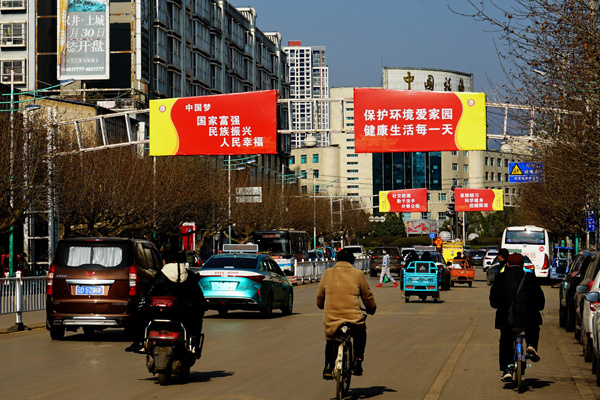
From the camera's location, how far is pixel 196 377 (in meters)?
12.5

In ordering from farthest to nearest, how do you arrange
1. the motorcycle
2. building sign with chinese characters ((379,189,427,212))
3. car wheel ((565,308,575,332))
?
building sign with chinese characters ((379,189,427,212)) < car wheel ((565,308,575,332)) < the motorcycle

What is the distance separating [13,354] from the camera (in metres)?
15.4

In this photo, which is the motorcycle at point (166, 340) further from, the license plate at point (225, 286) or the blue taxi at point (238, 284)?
the license plate at point (225, 286)

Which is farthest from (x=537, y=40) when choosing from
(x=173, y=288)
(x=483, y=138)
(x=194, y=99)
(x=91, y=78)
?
(x=91, y=78)

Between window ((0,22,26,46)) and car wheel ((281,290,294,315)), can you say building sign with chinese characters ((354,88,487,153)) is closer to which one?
car wheel ((281,290,294,315))

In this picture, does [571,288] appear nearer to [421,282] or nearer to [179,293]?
[179,293]

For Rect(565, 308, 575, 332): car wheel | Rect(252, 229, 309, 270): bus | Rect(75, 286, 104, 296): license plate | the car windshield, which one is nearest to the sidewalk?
Rect(75, 286, 104, 296): license plate

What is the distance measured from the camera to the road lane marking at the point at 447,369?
431 inches

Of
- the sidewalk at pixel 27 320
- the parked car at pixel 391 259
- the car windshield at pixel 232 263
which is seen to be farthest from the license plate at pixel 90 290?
the parked car at pixel 391 259

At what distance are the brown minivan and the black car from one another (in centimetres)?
853

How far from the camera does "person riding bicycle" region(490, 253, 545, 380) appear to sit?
37.2 ft

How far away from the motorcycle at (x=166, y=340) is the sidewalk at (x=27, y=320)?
29.4ft

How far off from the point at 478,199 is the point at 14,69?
43.2 metres

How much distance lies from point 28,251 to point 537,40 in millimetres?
34738
